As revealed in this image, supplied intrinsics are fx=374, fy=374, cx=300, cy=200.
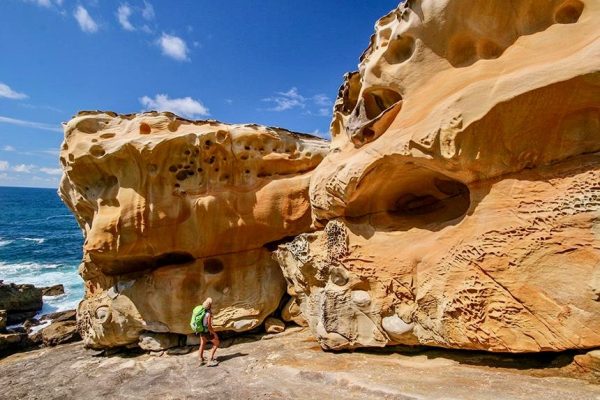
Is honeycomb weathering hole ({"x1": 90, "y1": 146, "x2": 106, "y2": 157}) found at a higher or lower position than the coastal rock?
higher

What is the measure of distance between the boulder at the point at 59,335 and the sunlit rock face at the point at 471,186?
27.6 feet

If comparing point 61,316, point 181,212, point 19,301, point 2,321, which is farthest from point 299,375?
point 19,301

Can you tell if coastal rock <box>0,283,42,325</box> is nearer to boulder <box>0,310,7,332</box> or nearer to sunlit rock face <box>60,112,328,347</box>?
boulder <box>0,310,7,332</box>

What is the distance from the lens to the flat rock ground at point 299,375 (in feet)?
12.5

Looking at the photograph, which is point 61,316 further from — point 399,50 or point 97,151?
point 399,50

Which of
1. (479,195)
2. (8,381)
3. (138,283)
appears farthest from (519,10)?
(8,381)

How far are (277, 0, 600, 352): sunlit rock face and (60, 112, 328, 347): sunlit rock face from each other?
83.4 inches

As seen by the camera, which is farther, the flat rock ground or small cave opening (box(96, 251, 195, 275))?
small cave opening (box(96, 251, 195, 275))

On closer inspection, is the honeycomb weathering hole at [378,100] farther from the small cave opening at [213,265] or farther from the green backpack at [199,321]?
the small cave opening at [213,265]

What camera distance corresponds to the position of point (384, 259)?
551cm

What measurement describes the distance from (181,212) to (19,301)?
39.1 ft

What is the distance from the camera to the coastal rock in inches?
565

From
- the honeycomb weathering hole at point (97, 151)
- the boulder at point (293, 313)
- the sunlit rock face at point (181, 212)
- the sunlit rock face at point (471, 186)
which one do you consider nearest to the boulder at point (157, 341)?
the sunlit rock face at point (181, 212)

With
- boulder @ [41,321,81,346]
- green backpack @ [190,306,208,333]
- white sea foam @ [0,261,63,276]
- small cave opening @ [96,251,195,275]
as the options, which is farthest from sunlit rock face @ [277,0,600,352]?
white sea foam @ [0,261,63,276]
